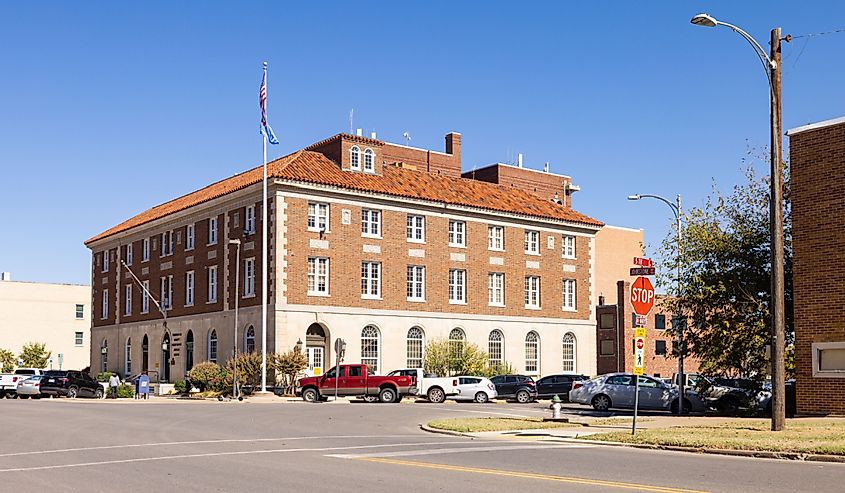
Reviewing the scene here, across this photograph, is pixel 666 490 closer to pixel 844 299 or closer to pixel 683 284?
pixel 844 299

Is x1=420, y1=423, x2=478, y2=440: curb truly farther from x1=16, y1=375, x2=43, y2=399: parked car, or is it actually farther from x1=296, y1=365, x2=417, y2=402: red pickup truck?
x1=16, y1=375, x2=43, y2=399: parked car

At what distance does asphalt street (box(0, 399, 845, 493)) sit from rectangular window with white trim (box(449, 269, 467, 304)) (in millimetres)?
34339

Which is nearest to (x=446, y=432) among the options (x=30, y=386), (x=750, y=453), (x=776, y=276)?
(x=776, y=276)

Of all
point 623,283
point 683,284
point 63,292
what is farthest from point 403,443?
point 63,292

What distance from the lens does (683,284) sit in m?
33.7

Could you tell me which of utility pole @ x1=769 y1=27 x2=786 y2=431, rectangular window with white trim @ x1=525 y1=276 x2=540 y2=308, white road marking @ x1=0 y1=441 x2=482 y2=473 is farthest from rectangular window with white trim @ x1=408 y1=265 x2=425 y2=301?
white road marking @ x1=0 y1=441 x2=482 y2=473

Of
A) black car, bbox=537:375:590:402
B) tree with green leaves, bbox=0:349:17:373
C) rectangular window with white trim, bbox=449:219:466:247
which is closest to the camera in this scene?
black car, bbox=537:375:590:402

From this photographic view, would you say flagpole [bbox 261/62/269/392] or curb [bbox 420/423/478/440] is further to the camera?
flagpole [bbox 261/62/269/392]

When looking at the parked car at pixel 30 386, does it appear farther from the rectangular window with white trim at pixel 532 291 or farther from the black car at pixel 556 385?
the rectangular window with white trim at pixel 532 291

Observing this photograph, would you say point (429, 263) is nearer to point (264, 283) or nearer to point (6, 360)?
point (264, 283)

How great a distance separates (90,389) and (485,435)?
116 ft

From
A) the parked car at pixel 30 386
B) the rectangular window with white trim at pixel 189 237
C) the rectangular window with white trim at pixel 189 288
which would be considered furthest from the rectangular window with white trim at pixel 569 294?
the parked car at pixel 30 386

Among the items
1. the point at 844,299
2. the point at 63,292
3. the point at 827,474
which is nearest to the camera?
the point at 827,474

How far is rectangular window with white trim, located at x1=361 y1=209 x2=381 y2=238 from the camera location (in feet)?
186
